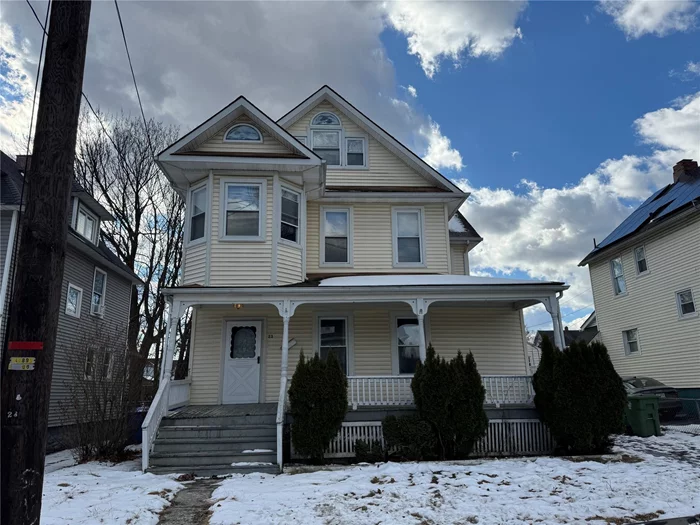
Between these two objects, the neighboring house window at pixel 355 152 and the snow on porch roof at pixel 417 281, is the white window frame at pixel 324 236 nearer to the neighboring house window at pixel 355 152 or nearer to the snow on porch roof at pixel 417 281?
the snow on porch roof at pixel 417 281

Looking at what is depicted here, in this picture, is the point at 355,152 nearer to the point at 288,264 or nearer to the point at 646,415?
the point at 288,264

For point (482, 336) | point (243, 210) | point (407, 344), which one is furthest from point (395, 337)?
point (243, 210)

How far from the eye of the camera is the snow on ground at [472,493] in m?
5.48

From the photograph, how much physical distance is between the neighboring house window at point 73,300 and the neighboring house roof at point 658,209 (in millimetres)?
19652

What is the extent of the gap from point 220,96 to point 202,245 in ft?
25.9

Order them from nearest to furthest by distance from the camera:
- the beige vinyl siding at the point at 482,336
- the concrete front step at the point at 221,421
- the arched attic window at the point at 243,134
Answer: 1. the concrete front step at the point at 221,421
2. the arched attic window at the point at 243,134
3. the beige vinyl siding at the point at 482,336

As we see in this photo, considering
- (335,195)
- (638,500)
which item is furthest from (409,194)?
(638,500)

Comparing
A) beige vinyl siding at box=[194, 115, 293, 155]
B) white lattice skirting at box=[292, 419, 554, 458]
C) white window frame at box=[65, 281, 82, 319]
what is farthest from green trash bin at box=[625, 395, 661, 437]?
white window frame at box=[65, 281, 82, 319]

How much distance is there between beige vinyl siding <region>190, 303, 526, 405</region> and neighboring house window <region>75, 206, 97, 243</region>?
7.27 meters

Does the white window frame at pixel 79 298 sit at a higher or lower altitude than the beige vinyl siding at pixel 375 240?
lower

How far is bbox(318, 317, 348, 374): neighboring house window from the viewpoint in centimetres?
1216

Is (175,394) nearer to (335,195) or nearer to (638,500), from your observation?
(335,195)

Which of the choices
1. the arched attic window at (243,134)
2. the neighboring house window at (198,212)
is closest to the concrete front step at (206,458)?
the neighboring house window at (198,212)

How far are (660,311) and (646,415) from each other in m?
7.92
